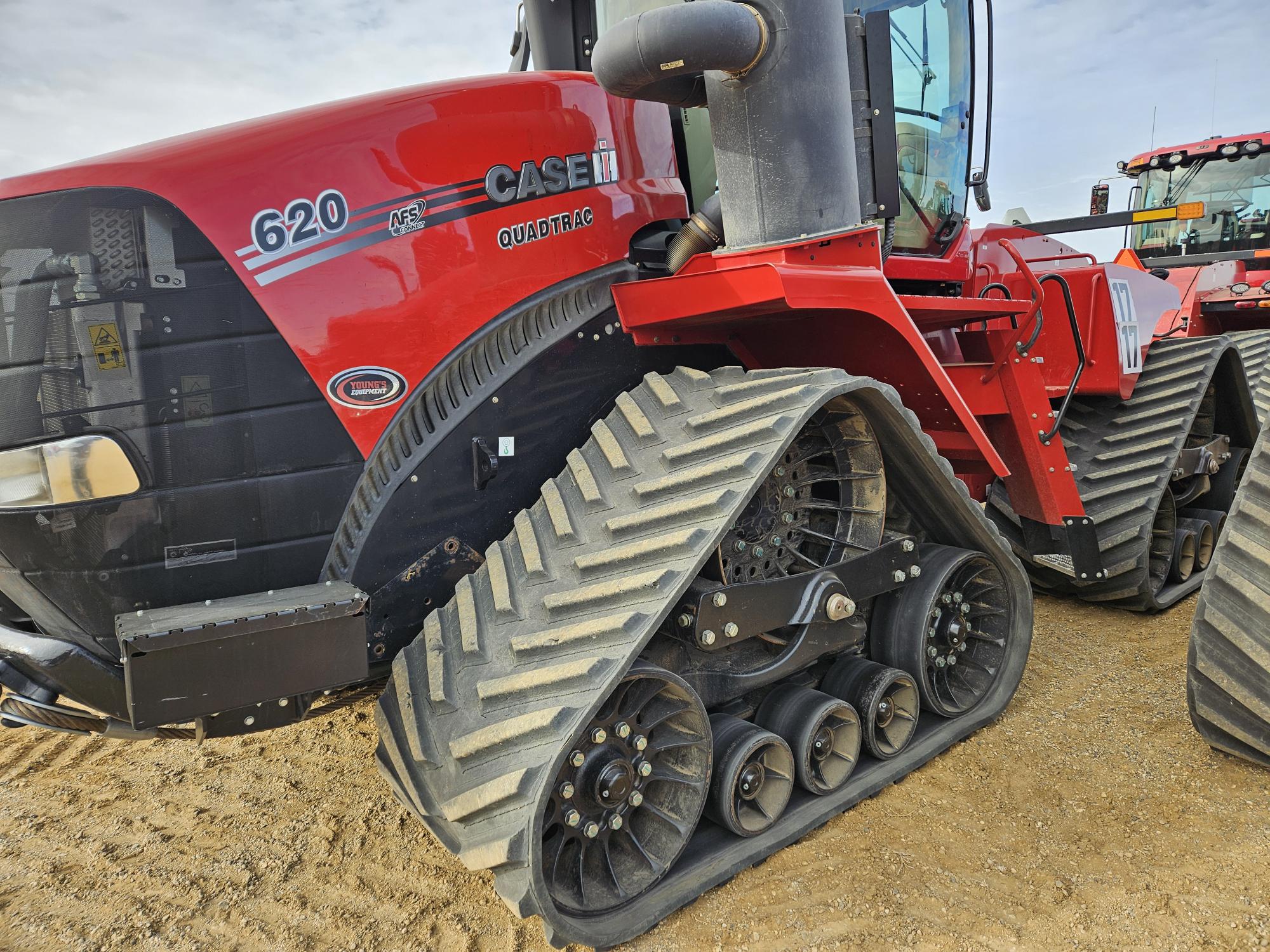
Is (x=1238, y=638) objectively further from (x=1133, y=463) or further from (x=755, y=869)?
(x=1133, y=463)

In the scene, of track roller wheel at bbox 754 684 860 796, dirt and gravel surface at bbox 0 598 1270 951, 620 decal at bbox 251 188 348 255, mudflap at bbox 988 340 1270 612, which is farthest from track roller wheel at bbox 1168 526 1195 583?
620 decal at bbox 251 188 348 255

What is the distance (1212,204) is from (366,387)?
31.6 ft

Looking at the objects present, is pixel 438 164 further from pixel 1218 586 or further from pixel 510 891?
pixel 1218 586

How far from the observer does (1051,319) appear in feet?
14.1

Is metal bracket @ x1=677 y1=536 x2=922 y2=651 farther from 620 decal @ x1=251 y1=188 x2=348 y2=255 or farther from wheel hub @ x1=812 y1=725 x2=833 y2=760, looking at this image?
620 decal @ x1=251 y1=188 x2=348 y2=255

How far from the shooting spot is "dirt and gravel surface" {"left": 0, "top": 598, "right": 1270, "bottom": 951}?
6.94 ft

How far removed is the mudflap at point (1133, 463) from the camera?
4.04 m

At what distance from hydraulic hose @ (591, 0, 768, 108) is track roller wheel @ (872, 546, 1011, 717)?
163cm

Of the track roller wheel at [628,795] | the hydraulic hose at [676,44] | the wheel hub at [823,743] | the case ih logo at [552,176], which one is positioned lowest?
the wheel hub at [823,743]

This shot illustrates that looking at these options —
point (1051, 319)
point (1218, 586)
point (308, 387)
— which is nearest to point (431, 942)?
point (308, 387)

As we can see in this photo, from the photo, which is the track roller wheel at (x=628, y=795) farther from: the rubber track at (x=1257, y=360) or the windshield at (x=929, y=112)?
the rubber track at (x=1257, y=360)

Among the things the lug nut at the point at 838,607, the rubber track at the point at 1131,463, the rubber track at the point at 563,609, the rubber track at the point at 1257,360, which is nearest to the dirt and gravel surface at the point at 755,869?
the rubber track at the point at 563,609

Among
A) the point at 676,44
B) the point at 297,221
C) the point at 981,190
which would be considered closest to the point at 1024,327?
the point at 981,190

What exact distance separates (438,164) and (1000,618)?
2.33 m
